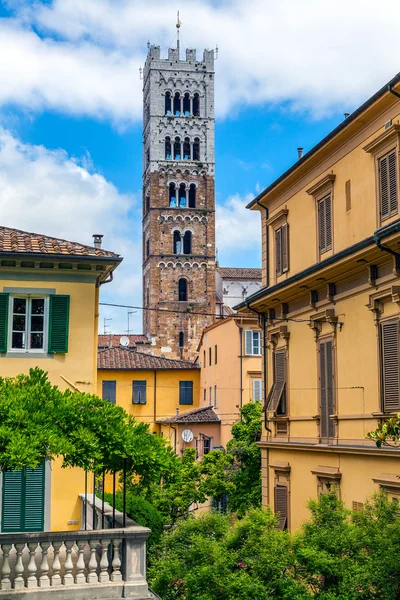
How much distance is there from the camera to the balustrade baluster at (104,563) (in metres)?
13.0

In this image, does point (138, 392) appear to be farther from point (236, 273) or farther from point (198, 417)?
point (236, 273)

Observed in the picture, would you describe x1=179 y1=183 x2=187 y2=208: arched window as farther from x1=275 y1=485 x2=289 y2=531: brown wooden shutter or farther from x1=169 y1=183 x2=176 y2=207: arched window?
x1=275 y1=485 x2=289 y2=531: brown wooden shutter

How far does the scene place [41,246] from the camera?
21.9m

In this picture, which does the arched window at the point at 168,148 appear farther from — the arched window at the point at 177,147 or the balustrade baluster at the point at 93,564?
the balustrade baluster at the point at 93,564

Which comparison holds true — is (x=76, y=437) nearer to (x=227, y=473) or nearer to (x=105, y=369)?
(x=227, y=473)

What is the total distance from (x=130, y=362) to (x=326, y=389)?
4069 cm

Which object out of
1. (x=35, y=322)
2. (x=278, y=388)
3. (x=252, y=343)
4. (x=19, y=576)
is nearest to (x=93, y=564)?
(x=19, y=576)

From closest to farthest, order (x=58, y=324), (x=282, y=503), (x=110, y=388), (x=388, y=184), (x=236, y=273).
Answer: (x=388, y=184), (x=58, y=324), (x=282, y=503), (x=110, y=388), (x=236, y=273)

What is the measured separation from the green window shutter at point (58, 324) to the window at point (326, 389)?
6.51 m

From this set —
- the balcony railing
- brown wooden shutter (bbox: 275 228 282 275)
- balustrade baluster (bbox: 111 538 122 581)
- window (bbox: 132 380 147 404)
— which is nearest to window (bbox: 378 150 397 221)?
brown wooden shutter (bbox: 275 228 282 275)

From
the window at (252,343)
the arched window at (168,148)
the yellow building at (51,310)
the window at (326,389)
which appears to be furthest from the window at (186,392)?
the arched window at (168,148)

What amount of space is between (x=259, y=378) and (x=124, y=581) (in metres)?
39.0

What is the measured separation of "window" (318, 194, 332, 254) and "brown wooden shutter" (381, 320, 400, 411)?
3768 millimetres

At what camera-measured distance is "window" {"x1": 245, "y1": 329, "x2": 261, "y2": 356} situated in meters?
51.6
